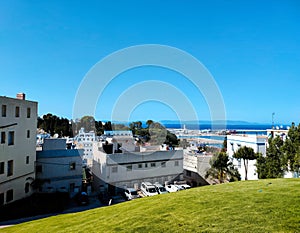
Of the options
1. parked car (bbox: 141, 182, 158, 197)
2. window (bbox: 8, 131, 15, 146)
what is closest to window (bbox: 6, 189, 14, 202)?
window (bbox: 8, 131, 15, 146)

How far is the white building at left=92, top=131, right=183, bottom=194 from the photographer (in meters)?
17.1

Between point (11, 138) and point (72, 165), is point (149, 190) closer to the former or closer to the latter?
point (72, 165)

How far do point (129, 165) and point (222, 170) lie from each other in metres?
7.64

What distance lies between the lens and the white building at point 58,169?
16.4m

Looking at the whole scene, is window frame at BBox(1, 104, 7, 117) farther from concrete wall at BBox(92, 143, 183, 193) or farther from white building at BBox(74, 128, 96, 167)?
white building at BBox(74, 128, 96, 167)

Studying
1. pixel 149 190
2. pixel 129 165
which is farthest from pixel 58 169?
pixel 149 190

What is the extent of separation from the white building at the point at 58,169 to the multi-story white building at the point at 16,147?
27.2 inches

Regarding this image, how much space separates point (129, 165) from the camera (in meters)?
17.9

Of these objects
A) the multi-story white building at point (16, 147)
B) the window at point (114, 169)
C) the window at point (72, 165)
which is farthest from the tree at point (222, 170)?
the multi-story white building at point (16, 147)

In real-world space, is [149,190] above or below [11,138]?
below

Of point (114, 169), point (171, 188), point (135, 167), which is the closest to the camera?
point (114, 169)

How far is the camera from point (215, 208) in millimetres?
5098

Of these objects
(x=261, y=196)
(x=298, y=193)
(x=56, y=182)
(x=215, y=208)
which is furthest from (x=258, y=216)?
(x=56, y=182)

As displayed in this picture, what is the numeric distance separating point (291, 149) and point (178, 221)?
10686 mm
